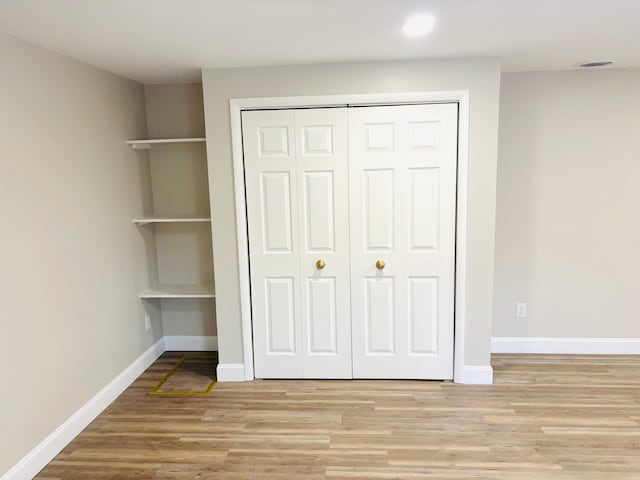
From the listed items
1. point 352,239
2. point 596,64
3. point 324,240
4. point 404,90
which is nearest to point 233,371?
point 324,240

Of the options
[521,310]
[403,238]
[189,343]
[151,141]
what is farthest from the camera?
[189,343]

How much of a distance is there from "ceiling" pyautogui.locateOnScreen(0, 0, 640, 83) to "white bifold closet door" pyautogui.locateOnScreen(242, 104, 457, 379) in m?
0.46

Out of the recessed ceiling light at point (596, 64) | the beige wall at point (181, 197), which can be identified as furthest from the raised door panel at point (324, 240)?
the recessed ceiling light at point (596, 64)

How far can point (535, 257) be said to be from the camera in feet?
12.1

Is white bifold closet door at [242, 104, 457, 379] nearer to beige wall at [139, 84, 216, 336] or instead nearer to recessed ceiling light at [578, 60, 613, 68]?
beige wall at [139, 84, 216, 336]

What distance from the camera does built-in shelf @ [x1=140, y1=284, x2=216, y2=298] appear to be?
352cm

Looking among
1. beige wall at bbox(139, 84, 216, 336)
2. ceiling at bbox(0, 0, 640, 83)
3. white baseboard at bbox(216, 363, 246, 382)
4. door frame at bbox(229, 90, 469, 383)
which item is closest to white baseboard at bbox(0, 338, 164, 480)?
beige wall at bbox(139, 84, 216, 336)

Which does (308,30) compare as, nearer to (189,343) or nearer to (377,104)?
(377,104)

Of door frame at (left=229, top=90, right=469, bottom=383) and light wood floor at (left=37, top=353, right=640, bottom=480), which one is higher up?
door frame at (left=229, top=90, right=469, bottom=383)

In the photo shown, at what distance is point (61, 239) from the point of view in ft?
8.77

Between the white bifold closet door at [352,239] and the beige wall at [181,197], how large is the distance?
745mm

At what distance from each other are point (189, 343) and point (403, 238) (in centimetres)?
207

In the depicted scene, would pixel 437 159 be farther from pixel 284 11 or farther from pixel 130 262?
pixel 130 262

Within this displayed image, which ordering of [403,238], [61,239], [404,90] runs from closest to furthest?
[61,239], [404,90], [403,238]
